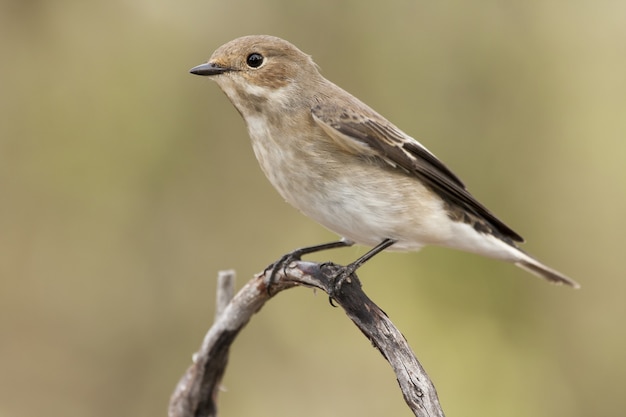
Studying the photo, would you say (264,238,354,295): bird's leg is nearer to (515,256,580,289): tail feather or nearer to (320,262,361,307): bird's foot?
(320,262,361,307): bird's foot

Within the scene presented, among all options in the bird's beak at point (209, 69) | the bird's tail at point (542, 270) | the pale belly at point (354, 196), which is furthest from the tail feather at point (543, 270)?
the bird's beak at point (209, 69)

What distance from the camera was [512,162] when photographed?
558 centimetres

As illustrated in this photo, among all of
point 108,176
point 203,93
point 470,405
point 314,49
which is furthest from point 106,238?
point 470,405

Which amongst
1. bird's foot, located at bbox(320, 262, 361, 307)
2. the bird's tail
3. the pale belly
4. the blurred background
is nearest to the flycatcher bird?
the pale belly

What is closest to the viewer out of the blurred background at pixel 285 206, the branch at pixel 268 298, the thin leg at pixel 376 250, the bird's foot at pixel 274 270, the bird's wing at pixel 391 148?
the branch at pixel 268 298

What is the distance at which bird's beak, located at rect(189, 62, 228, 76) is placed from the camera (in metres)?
3.84

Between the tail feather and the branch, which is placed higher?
the tail feather

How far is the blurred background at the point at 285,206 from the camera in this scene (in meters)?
5.54

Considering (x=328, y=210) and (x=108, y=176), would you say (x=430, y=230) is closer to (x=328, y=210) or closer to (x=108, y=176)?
(x=328, y=210)

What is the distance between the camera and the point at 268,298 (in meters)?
3.67

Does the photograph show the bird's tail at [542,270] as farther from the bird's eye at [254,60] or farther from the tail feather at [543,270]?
the bird's eye at [254,60]

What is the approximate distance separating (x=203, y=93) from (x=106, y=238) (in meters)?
1.06

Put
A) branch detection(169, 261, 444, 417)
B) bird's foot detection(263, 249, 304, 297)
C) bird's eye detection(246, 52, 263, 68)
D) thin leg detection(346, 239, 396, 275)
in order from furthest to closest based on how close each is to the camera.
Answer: bird's eye detection(246, 52, 263, 68) → thin leg detection(346, 239, 396, 275) → bird's foot detection(263, 249, 304, 297) → branch detection(169, 261, 444, 417)

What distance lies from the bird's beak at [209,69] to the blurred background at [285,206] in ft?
6.05
